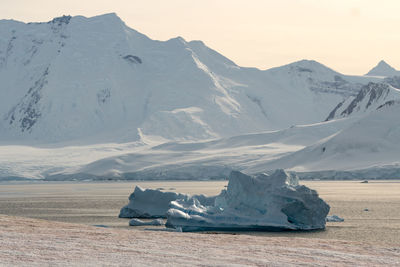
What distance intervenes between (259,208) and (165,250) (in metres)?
23.3

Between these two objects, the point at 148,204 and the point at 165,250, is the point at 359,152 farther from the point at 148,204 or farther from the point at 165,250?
the point at 165,250

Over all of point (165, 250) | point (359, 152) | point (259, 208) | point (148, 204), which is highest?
point (359, 152)

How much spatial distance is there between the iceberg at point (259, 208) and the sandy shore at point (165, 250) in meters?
15.0

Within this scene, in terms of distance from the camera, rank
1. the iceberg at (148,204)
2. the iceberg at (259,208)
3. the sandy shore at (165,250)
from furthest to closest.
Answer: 1. the iceberg at (148,204)
2. the iceberg at (259,208)
3. the sandy shore at (165,250)

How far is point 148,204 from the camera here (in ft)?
199

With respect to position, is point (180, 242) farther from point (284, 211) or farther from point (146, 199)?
point (146, 199)

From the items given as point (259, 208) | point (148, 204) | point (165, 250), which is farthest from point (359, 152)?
point (165, 250)

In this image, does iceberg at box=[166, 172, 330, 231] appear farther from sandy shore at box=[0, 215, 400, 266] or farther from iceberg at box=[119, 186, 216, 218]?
sandy shore at box=[0, 215, 400, 266]

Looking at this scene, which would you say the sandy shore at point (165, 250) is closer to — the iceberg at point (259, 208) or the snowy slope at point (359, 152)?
the iceberg at point (259, 208)

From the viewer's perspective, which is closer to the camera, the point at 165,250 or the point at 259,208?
the point at 165,250


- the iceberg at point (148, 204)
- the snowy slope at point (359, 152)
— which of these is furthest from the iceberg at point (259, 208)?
the snowy slope at point (359, 152)

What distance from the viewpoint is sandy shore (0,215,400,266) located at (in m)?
22.7

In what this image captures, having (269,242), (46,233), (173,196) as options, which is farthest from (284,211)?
(46,233)

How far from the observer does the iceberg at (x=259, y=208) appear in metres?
45.4
